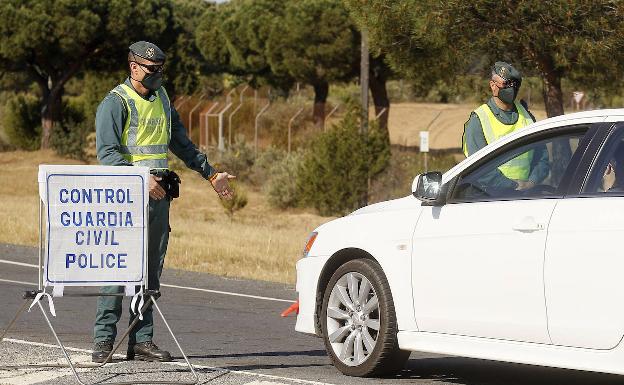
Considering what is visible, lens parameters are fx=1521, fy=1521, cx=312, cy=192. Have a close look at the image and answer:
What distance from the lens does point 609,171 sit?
794 cm

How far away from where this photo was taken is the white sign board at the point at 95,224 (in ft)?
28.2

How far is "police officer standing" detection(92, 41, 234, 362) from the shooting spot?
927 cm

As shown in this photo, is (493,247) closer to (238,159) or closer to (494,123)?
(494,123)

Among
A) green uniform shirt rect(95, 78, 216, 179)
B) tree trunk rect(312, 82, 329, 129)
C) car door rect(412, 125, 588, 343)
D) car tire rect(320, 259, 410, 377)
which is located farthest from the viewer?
tree trunk rect(312, 82, 329, 129)

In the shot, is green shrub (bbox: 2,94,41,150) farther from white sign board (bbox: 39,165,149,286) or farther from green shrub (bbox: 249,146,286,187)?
white sign board (bbox: 39,165,149,286)

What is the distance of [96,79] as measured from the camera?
55.3m

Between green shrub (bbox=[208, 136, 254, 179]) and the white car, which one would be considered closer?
the white car

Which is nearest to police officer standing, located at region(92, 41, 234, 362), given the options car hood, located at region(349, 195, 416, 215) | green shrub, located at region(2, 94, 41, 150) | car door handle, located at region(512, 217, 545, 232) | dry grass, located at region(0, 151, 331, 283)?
car hood, located at region(349, 195, 416, 215)

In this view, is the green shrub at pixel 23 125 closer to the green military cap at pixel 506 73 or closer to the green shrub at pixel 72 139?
the green shrub at pixel 72 139

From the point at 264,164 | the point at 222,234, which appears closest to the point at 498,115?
the point at 222,234

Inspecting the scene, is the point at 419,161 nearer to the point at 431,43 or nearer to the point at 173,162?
the point at 173,162

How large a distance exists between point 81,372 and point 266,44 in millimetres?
45588

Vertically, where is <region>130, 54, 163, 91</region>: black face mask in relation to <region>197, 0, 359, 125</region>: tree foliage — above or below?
below

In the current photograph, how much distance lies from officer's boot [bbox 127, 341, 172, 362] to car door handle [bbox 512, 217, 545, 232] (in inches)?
99.8
